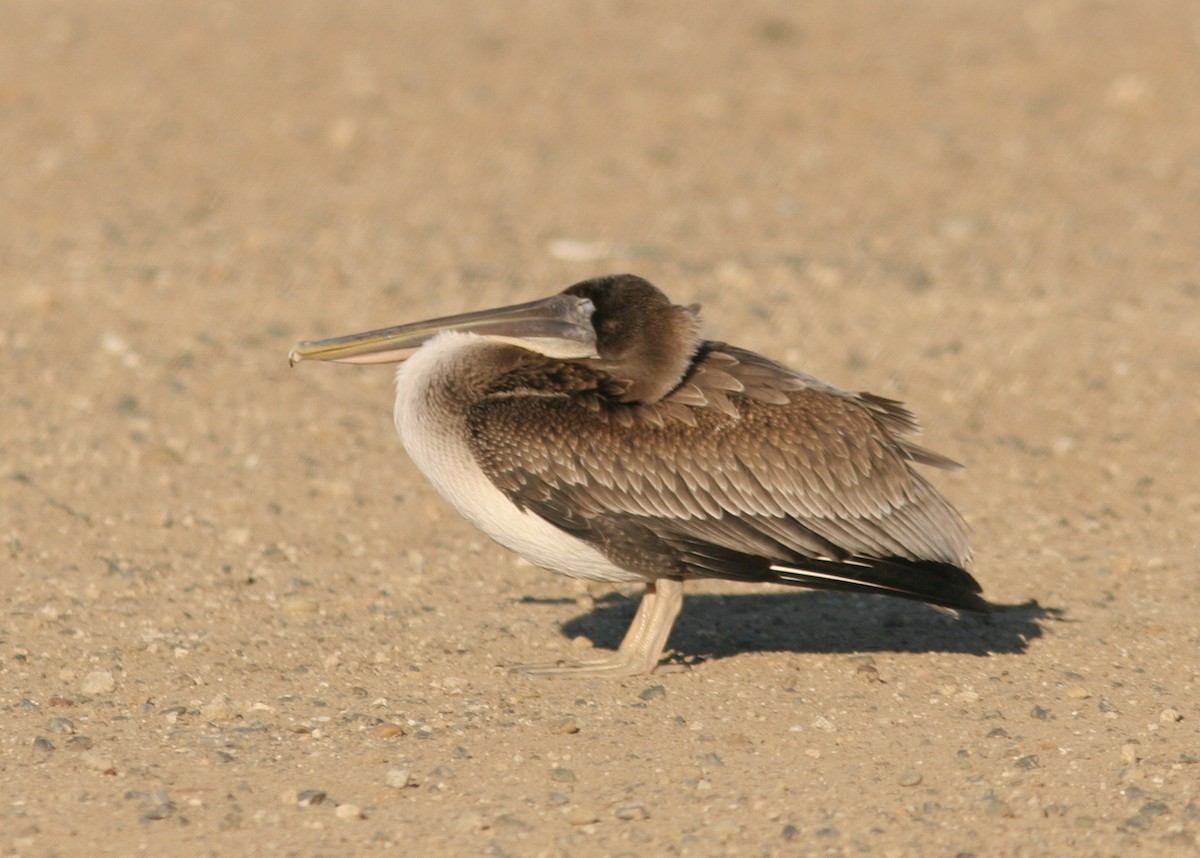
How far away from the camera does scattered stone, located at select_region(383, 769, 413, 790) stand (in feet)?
19.1


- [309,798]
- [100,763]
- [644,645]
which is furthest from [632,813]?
[100,763]

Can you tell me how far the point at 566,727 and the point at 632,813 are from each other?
0.78 meters

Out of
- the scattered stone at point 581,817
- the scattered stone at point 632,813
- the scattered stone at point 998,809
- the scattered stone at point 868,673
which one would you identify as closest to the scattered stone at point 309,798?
the scattered stone at point 581,817

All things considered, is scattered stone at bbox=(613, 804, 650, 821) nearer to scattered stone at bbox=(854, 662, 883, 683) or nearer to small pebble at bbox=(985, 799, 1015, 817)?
small pebble at bbox=(985, 799, 1015, 817)

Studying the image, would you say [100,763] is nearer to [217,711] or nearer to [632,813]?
[217,711]

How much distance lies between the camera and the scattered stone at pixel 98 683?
6676 mm

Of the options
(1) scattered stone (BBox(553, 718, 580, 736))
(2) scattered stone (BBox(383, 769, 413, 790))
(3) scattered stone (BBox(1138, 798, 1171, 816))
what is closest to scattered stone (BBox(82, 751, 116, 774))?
(2) scattered stone (BBox(383, 769, 413, 790))

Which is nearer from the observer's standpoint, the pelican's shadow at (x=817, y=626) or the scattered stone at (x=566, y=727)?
the scattered stone at (x=566, y=727)

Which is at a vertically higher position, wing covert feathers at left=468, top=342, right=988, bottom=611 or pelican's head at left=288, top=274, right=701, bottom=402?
pelican's head at left=288, top=274, right=701, bottom=402

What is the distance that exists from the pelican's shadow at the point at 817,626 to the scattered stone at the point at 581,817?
1762 millimetres

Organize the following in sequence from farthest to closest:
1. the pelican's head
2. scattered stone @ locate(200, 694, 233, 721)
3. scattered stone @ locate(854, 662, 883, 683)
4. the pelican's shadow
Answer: the pelican's shadow → scattered stone @ locate(854, 662, 883, 683) → the pelican's head → scattered stone @ locate(200, 694, 233, 721)

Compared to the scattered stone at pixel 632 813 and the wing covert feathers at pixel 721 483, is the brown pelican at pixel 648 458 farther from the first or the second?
the scattered stone at pixel 632 813

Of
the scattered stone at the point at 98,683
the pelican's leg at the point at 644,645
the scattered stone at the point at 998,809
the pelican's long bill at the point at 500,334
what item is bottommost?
the scattered stone at the point at 98,683

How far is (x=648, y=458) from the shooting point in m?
6.62
